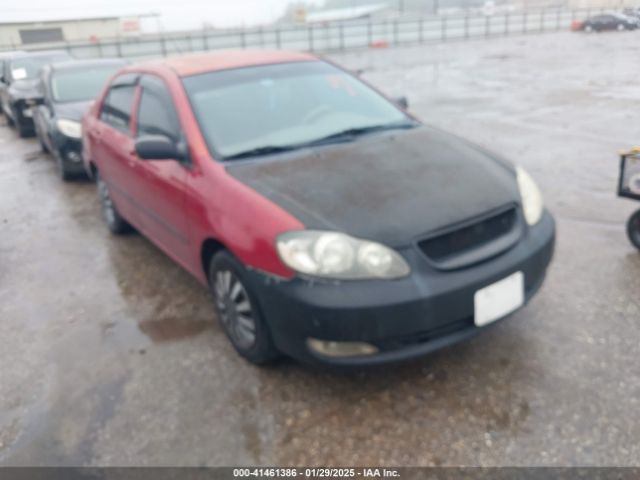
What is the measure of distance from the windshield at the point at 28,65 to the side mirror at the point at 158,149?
358 inches

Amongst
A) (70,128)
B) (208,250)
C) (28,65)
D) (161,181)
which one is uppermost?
(28,65)

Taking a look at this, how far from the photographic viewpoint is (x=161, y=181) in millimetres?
3654

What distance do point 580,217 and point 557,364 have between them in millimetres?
2331

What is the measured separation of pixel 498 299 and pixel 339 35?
2907 centimetres

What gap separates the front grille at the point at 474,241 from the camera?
8.46 ft

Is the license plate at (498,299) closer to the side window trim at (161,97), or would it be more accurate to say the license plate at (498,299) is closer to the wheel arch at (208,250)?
the wheel arch at (208,250)

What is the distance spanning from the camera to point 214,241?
3127mm

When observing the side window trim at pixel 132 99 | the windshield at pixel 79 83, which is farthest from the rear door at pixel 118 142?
the windshield at pixel 79 83

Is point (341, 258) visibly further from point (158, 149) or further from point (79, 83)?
point (79, 83)

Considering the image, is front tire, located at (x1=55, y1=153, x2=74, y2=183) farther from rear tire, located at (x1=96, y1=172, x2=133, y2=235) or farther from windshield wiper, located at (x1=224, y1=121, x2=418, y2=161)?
windshield wiper, located at (x1=224, y1=121, x2=418, y2=161)

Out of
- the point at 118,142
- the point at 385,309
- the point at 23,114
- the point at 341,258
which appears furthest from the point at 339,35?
the point at 385,309

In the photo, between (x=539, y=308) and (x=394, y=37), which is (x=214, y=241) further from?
(x=394, y=37)

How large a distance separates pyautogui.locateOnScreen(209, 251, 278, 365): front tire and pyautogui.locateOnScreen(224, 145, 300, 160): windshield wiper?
22.7 inches

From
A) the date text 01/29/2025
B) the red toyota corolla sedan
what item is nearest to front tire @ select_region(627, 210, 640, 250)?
the red toyota corolla sedan
